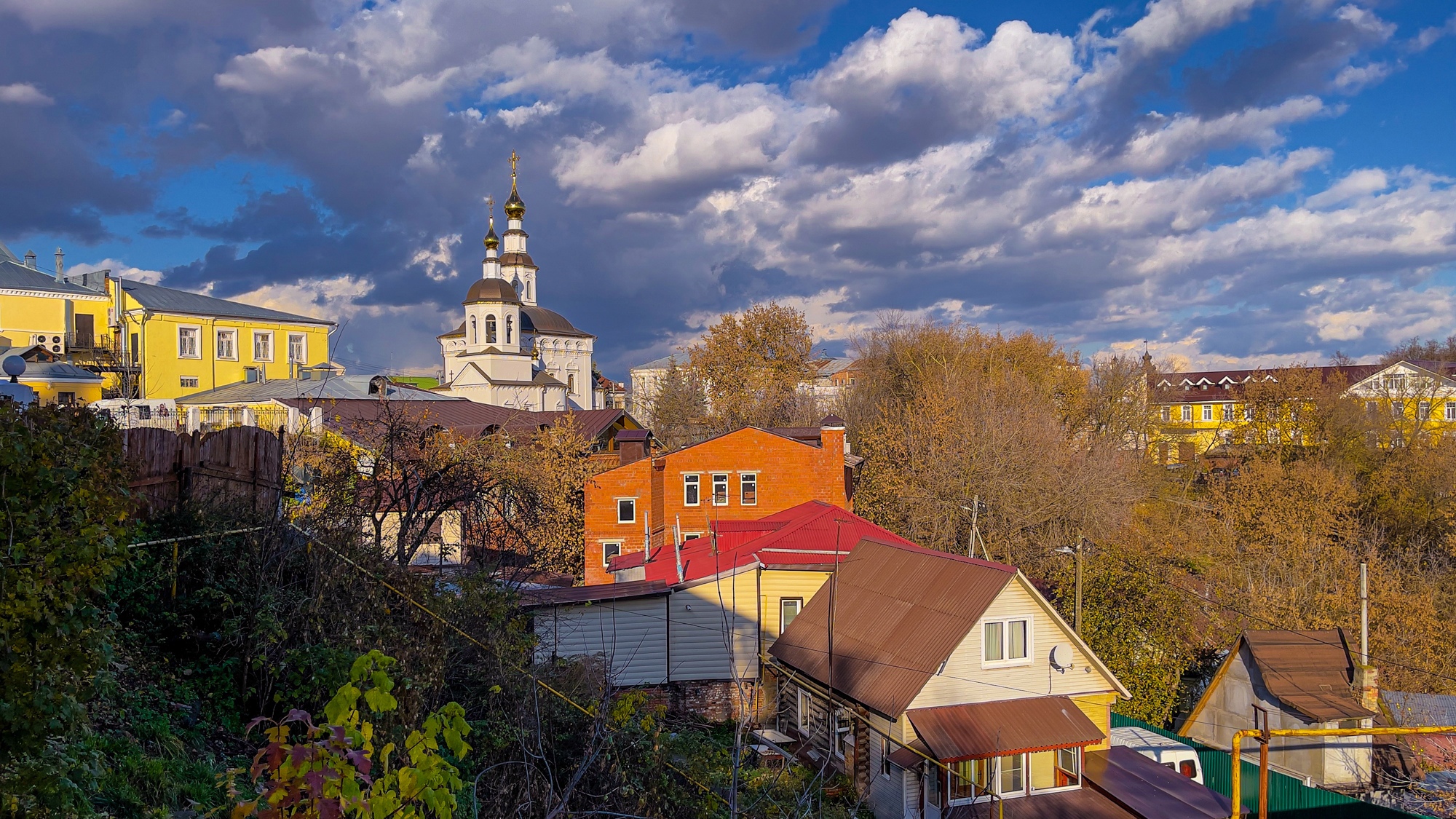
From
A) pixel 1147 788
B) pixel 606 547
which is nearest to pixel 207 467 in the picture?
pixel 1147 788

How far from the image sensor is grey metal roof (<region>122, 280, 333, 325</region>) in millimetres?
49750

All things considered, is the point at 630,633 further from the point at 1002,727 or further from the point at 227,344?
the point at 227,344

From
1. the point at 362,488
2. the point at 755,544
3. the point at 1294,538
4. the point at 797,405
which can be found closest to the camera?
the point at 362,488

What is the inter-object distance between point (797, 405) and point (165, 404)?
109 feet

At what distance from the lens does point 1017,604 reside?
55.4ft

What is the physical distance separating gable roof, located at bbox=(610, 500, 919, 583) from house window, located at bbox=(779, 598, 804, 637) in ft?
2.94

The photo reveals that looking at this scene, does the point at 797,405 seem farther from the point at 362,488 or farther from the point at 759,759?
the point at 362,488

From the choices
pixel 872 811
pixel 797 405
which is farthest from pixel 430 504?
pixel 797 405

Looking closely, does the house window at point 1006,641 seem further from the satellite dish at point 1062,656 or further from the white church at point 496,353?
the white church at point 496,353

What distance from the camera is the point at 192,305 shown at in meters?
51.5

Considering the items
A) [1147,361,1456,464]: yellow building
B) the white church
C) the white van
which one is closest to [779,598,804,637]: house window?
the white van

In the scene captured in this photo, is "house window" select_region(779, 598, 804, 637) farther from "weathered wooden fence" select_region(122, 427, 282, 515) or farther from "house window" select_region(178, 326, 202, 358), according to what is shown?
"house window" select_region(178, 326, 202, 358)

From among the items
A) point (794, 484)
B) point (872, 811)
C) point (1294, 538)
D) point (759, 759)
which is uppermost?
point (794, 484)

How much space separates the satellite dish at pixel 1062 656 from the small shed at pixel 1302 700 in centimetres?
570
